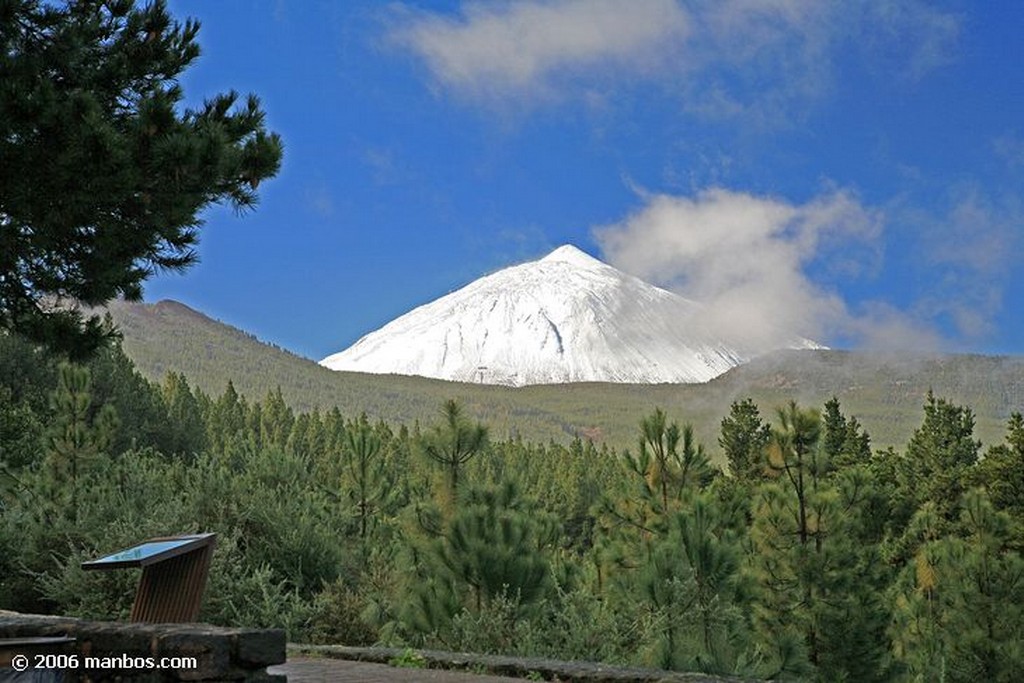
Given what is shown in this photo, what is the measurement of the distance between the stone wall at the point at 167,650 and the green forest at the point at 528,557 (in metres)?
5.59

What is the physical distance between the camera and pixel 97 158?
419 inches

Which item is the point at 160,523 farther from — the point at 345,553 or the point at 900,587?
the point at 900,587

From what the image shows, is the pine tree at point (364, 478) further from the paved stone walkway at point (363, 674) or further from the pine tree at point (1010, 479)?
the pine tree at point (1010, 479)

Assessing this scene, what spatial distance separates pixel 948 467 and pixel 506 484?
32955mm

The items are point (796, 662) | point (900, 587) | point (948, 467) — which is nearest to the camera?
point (796, 662)

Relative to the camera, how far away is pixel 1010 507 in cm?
3459

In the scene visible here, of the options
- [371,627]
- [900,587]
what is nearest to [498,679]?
[371,627]

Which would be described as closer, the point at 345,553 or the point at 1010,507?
the point at 345,553

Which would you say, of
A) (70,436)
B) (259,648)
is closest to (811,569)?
(259,648)

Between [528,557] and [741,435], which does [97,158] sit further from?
[741,435]

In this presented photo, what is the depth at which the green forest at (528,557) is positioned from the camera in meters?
14.3

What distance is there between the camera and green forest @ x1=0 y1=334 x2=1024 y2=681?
47.0 ft

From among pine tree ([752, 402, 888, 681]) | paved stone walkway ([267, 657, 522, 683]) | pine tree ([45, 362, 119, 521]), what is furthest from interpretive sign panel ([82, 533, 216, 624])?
pine tree ([45, 362, 119, 521])

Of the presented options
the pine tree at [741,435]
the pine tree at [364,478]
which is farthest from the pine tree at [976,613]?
the pine tree at [741,435]
